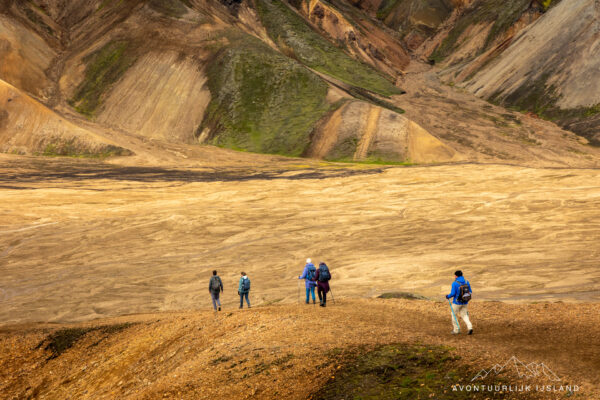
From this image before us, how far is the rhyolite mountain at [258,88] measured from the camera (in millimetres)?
66438

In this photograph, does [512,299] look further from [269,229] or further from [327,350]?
[269,229]

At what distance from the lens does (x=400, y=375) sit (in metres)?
10.2

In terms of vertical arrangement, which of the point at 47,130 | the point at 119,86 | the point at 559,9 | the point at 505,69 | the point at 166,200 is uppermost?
the point at 559,9

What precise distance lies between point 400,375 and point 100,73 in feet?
267

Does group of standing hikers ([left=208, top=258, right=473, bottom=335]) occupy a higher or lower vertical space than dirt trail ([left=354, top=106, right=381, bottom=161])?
lower

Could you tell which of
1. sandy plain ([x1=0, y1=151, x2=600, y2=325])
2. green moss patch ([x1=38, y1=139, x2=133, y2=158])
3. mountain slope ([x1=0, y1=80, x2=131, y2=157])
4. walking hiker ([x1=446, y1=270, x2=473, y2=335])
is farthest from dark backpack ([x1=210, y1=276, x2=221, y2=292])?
mountain slope ([x1=0, y1=80, x2=131, y2=157])

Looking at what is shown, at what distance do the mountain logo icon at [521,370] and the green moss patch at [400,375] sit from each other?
0.88 ft

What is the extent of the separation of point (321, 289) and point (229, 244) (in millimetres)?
16300

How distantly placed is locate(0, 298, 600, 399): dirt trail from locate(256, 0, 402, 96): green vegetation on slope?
81.6 m

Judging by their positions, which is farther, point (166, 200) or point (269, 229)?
point (166, 200)

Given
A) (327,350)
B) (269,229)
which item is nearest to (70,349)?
(327,350)

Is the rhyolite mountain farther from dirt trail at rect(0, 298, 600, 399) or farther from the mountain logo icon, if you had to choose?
the mountain logo icon

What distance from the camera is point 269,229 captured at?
35.5m

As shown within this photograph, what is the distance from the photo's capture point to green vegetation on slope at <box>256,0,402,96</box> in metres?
96.9
